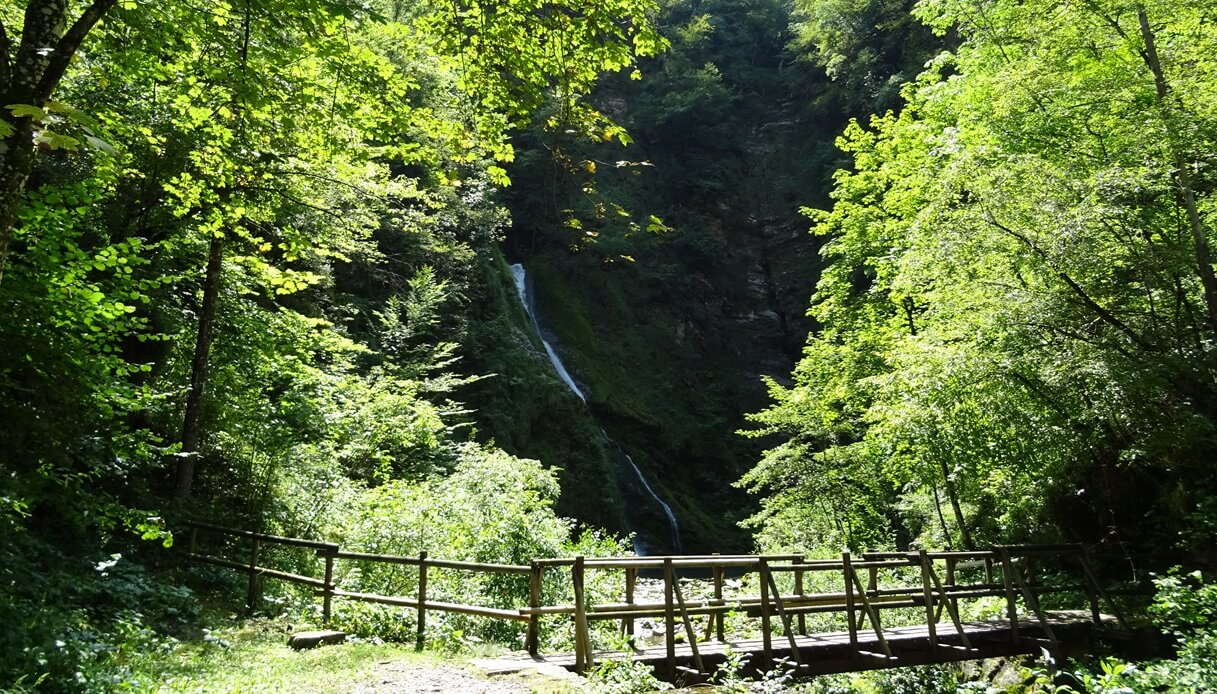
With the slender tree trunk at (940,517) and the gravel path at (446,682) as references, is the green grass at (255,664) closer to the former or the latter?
the gravel path at (446,682)

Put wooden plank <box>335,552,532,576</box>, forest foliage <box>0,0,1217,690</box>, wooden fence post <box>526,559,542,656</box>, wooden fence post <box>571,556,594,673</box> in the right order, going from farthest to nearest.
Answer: wooden plank <box>335,552,532,576</box> → wooden fence post <box>526,559,542,656</box> → wooden fence post <box>571,556,594,673</box> → forest foliage <box>0,0,1217,690</box>

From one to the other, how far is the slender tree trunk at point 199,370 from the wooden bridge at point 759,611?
3.28ft

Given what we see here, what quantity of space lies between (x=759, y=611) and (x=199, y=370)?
8449mm

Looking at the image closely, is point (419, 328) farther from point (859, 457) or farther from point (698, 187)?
point (698, 187)

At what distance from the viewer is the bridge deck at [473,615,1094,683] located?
6871 millimetres

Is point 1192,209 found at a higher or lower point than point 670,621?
higher

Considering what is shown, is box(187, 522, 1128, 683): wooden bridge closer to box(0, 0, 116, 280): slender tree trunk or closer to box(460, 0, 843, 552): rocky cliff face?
box(0, 0, 116, 280): slender tree trunk

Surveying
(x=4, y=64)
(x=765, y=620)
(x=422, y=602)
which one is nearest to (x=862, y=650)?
(x=765, y=620)

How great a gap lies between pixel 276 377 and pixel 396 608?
17.1 feet

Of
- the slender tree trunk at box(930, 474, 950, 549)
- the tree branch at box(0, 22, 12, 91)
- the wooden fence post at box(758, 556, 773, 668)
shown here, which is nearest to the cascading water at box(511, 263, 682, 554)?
the slender tree trunk at box(930, 474, 950, 549)

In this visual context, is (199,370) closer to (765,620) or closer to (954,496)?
(765,620)

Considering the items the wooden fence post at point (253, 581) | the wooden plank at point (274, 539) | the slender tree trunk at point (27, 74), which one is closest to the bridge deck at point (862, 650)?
the wooden plank at point (274, 539)

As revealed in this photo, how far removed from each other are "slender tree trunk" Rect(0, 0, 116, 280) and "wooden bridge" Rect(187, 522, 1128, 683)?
5.02 m

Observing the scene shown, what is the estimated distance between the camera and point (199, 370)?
403 inches
